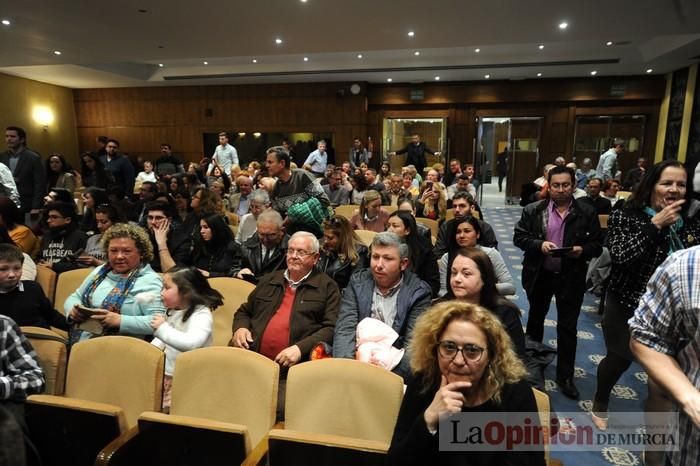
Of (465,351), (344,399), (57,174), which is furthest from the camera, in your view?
(57,174)

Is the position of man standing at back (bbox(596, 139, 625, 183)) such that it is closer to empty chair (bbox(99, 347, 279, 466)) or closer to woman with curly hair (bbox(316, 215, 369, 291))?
woman with curly hair (bbox(316, 215, 369, 291))

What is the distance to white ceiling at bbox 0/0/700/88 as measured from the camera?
5.38 metres

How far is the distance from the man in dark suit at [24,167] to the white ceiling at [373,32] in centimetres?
168

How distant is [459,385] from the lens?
129 cm

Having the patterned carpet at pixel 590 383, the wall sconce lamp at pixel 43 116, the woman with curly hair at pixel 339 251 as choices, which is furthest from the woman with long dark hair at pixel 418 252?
the wall sconce lamp at pixel 43 116

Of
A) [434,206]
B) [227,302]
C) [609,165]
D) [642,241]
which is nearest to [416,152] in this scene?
[609,165]

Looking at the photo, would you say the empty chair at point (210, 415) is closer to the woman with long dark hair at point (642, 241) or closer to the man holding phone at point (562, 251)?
the woman with long dark hair at point (642, 241)

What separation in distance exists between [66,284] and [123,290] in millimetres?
960

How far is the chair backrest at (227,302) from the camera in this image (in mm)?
2941

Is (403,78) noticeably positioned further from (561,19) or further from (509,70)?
(561,19)

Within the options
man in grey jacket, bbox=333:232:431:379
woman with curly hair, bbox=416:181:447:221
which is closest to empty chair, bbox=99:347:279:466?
man in grey jacket, bbox=333:232:431:379

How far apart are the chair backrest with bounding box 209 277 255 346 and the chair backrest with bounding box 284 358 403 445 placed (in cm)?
113

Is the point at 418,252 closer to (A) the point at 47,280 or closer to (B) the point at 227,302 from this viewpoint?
(B) the point at 227,302

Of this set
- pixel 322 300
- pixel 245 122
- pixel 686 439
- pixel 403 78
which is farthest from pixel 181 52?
pixel 686 439
